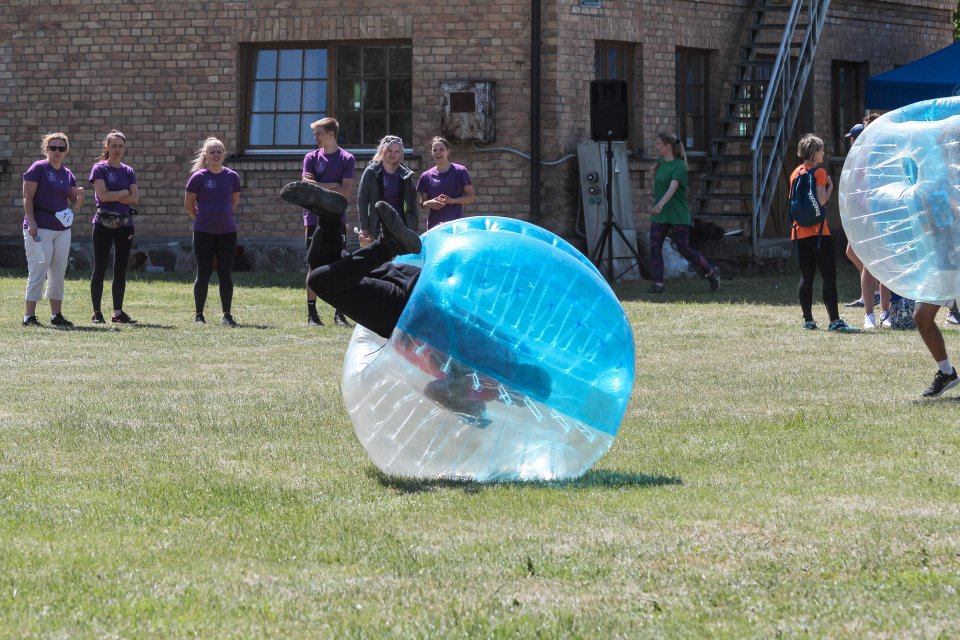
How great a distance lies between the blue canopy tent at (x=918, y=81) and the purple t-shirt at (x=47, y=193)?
12437 millimetres

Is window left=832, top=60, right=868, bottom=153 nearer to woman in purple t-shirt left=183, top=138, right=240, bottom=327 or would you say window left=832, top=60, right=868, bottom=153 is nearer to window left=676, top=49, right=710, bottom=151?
window left=676, top=49, right=710, bottom=151

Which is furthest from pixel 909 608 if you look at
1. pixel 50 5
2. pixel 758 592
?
pixel 50 5

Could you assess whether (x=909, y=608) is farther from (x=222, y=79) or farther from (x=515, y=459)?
(x=222, y=79)

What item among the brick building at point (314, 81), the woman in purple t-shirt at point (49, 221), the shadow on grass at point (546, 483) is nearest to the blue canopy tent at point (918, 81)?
the brick building at point (314, 81)

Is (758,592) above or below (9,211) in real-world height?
below

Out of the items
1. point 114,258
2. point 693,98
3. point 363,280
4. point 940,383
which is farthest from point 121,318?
point 693,98

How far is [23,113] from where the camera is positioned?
20312 mm

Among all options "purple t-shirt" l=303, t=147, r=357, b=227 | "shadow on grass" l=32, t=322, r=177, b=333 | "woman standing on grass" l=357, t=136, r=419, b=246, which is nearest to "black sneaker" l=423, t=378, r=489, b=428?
"woman standing on grass" l=357, t=136, r=419, b=246

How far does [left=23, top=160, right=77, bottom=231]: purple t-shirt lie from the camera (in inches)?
521

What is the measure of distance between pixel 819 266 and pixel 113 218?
21.1ft

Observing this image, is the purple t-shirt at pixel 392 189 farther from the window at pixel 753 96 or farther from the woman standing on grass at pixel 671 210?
the window at pixel 753 96

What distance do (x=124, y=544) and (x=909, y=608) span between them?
8.50 ft

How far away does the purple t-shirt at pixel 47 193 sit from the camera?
13.2m

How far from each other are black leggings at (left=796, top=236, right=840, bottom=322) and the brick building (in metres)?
6.43
